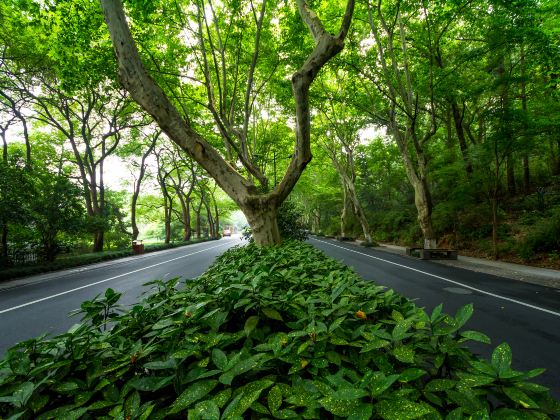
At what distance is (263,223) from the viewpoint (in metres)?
6.84

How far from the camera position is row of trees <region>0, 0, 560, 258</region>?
6148 mm

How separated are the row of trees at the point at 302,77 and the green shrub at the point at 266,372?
13.8 feet

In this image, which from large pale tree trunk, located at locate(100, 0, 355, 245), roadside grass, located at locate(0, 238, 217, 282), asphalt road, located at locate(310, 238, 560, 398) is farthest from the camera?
roadside grass, located at locate(0, 238, 217, 282)

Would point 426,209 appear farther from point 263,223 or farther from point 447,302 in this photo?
point 263,223

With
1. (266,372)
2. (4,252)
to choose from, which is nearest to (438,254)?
(266,372)

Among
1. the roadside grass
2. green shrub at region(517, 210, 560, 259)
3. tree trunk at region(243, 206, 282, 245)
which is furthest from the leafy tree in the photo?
green shrub at region(517, 210, 560, 259)

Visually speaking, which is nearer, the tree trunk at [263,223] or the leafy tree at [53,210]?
the tree trunk at [263,223]

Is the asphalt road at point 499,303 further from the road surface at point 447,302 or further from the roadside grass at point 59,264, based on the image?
the roadside grass at point 59,264

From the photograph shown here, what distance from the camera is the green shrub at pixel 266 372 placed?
42.3 inches

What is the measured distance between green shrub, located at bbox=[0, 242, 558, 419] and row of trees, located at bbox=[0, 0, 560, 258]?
4.19 m

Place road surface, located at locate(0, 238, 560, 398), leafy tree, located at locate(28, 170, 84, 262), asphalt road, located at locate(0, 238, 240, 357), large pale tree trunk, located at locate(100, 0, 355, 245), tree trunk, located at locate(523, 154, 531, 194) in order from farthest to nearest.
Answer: tree trunk, located at locate(523, 154, 531, 194)
leafy tree, located at locate(28, 170, 84, 262)
asphalt road, located at locate(0, 238, 240, 357)
road surface, located at locate(0, 238, 560, 398)
large pale tree trunk, located at locate(100, 0, 355, 245)

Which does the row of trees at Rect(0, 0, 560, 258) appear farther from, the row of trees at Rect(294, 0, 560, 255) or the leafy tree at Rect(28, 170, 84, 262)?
the leafy tree at Rect(28, 170, 84, 262)

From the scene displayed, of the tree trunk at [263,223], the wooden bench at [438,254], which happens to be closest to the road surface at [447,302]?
the wooden bench at [438,254]

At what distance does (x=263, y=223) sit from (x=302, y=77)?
130 inches
